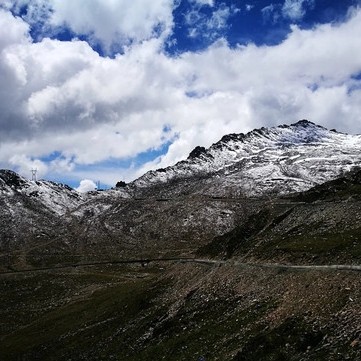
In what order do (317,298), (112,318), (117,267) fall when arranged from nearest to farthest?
(317,298) < (112,318) < (117,267)

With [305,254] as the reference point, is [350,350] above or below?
below

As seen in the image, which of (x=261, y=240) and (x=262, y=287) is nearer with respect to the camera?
(x=262, y=287)

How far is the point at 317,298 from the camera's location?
36.9 meters

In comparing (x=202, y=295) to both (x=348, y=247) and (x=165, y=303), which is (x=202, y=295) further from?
(x=348, y=247)

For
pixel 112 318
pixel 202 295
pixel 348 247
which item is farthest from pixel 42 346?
pixel 348 247

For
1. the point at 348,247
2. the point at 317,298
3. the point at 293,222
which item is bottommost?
the point at 317,298

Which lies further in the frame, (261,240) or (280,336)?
(261,240)

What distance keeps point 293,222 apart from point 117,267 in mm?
124322

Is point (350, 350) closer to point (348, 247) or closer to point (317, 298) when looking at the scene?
point (317, 298)

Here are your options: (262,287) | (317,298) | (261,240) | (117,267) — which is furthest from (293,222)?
(117,267)

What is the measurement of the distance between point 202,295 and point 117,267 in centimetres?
13492

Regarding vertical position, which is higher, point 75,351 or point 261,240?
point 261,240

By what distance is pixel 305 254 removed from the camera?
166 feet

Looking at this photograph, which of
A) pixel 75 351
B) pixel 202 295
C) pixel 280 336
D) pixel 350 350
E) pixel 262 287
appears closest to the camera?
pixel 350 350
